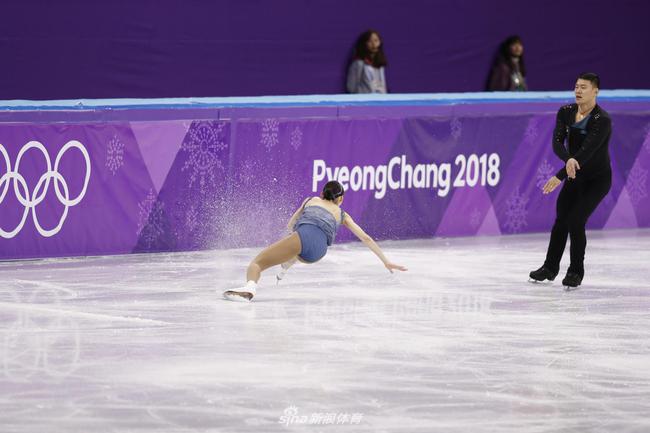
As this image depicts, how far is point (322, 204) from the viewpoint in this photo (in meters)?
10.5

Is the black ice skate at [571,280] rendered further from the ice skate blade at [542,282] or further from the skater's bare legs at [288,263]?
the skater's bare legs at [288,263]

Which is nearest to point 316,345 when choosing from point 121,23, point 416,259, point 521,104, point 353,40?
point 416,259

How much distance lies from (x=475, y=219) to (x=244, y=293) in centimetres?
469

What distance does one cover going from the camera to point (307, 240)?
404 inches

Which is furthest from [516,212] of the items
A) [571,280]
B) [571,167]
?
[571,167]

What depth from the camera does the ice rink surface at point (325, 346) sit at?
7004 millimetres

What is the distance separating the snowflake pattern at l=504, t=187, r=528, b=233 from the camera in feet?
47.8

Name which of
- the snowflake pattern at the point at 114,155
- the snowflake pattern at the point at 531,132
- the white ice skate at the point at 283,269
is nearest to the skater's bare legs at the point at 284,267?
the white ice skate at the point at 283,269

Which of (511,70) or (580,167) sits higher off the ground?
(580,167)


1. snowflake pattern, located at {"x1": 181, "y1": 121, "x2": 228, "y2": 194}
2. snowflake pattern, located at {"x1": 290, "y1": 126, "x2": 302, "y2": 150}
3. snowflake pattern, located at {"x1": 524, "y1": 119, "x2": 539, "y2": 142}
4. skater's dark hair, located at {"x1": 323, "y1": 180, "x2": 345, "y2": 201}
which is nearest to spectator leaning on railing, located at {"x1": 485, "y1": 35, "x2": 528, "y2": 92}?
snowflake pattern, located at {"x1": 524, "y1": 119, "x2": 539, "y2": 142}

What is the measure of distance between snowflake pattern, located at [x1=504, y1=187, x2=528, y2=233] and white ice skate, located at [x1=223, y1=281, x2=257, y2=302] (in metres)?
4.92

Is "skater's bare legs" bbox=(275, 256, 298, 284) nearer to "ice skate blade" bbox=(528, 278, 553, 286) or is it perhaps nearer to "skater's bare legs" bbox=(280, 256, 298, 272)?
"skater's bare legs" bbox=(280, 256, 298, 272)

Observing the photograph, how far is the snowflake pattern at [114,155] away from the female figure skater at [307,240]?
2452 mm

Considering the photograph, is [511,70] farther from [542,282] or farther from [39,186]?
[39,186]
